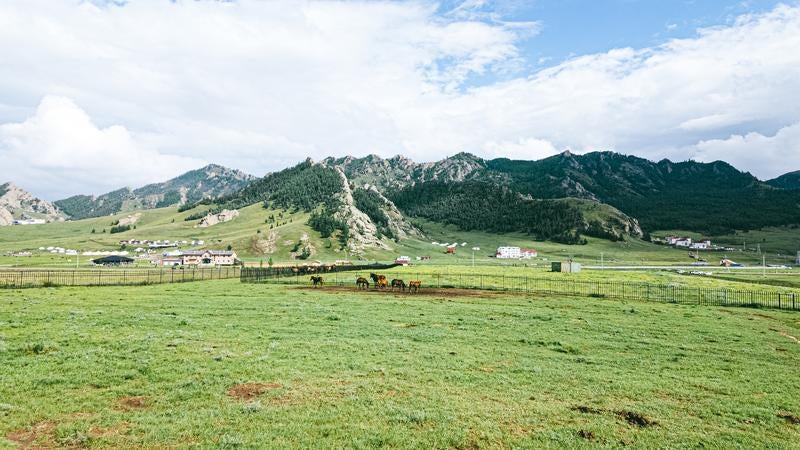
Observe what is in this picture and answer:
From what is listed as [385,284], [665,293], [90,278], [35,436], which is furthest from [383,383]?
[90,278]

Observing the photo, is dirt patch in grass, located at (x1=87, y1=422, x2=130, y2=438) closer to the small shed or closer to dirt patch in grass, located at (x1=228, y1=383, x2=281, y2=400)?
dirt patch in grass, located at (x1=228, y1=383, x2=281, y2=400)

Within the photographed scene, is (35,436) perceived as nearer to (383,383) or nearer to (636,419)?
(383,383)

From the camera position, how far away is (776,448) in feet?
41.3

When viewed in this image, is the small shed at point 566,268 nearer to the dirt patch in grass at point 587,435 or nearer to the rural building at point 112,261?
the dirt patch in grass at point 587,435

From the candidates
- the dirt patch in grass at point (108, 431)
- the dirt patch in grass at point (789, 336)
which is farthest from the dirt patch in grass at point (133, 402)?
the dirt patch in grass at point (789, 336)

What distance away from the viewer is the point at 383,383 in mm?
17156

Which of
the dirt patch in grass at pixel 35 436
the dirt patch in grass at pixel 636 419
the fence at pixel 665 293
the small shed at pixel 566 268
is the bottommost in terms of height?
the fence at pixel 665 293

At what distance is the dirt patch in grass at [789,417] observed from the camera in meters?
14.6

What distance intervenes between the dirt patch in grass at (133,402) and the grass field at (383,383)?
0.23ft

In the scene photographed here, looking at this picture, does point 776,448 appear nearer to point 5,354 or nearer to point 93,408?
point 93,408

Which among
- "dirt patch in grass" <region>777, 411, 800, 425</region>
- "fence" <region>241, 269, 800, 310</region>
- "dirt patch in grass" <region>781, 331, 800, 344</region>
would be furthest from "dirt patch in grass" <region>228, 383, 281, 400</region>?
"fence" <region>241, 269, 800, 310</region>

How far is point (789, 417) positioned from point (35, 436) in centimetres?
2272

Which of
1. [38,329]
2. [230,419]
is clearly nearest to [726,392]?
[230,419]

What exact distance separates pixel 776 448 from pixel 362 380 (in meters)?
12.8
